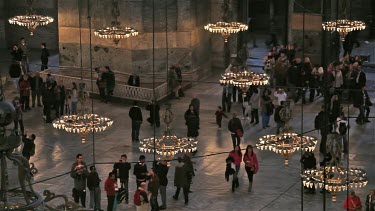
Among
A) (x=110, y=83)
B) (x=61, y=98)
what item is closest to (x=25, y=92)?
(x=61, y=98)

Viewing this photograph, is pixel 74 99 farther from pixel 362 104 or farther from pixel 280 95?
pixel 362 104

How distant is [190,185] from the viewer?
62.8 feet

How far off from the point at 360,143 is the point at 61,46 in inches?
407

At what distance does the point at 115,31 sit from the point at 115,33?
154mm

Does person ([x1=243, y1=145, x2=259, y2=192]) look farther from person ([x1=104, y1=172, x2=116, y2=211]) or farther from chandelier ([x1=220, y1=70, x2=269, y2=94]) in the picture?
person ([x1=104, y1=172, x2=116, y2=211])

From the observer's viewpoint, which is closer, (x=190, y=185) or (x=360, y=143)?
(x=190, y=185)

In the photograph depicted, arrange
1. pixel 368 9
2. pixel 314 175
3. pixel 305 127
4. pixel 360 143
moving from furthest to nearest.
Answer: pixel 368 9
pixel 305 127
pixel 360 143
pixel 314 175

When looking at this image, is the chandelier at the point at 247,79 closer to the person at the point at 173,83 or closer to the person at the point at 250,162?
the person at the point at 250,162

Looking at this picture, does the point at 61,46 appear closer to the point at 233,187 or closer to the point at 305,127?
the point at 305,127

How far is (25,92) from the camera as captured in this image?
25688 millimetres

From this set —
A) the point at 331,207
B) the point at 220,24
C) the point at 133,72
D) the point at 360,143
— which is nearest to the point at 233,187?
the point at 331,207

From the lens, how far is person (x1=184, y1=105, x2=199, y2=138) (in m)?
22.1

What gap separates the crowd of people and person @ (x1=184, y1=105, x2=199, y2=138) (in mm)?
3781

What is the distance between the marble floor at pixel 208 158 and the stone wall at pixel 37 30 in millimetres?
5486
